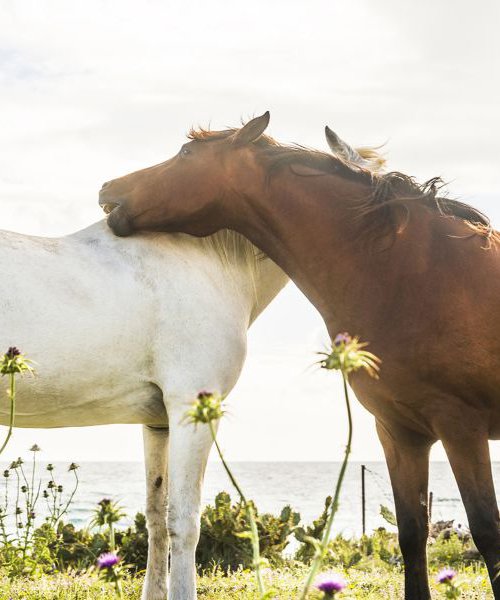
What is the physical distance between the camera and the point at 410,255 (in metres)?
4.19

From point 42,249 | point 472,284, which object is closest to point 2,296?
point 42,249

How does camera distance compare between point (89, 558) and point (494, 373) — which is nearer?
point (494, 373)

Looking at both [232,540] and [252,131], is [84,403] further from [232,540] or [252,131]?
[232,540]

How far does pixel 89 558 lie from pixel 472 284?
15.9ft

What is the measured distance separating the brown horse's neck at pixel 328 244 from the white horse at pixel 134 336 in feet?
1.37

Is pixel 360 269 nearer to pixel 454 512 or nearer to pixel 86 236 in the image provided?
pixel 86 236

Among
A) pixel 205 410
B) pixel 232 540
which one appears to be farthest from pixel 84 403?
pixel 232 540

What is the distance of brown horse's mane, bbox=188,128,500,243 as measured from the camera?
171 inches

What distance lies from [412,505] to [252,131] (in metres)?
2.20

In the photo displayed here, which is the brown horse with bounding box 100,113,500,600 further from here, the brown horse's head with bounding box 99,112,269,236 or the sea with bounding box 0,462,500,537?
the sea with bounding box 0,462,500,537

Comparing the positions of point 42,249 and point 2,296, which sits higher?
point 42,249

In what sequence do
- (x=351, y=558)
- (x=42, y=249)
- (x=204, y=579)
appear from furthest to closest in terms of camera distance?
(x=351, y=558)
(x=204, y=579)
(x=42, y=249)

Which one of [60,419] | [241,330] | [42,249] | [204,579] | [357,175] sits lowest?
[204,579]

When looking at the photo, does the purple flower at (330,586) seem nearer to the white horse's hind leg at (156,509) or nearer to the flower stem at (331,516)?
the flower stem at (331,516)
